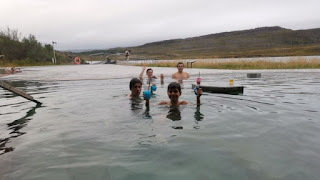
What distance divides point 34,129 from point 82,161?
2.38 m

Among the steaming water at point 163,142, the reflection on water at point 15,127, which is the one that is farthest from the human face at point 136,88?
the reflection on water at point 15,127

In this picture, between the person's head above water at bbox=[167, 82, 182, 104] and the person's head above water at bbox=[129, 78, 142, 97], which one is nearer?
the person's head above water at bbox=[167, 82, 182, 104]

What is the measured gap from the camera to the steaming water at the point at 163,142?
3.40m

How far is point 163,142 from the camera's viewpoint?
446 centimetres

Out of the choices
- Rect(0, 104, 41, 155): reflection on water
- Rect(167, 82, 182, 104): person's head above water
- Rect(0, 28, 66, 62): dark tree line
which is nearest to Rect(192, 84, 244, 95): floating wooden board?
Rect(167, 82, 182, 104): person's head above water

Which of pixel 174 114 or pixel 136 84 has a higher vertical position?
pixel 136 84

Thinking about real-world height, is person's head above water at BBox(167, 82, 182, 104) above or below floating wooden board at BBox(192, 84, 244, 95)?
above

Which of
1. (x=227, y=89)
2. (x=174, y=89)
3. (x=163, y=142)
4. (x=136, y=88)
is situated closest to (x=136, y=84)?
(x=136, y=88)

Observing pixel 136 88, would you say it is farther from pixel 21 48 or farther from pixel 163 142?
pixel 21 48

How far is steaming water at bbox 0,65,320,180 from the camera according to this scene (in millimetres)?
3396

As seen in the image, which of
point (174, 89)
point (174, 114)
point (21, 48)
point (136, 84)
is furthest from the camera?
point (21, 48)

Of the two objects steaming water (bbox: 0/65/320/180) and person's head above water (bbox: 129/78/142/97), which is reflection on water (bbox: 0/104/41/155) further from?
person's head above water (bbox: 129/78/142/97)

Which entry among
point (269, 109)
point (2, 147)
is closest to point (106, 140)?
point (2, 147)

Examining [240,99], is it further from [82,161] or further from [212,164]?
[82,161]
